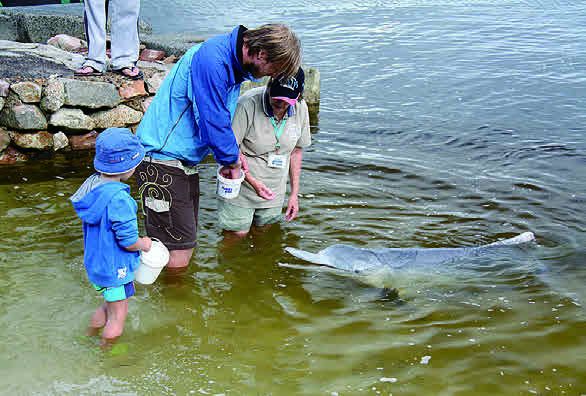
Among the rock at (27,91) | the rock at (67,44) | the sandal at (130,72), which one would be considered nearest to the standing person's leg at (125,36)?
the sandal at (130,72)

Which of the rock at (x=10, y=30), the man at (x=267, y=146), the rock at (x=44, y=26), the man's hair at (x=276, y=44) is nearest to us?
the man's hair at (x=276, y=44)

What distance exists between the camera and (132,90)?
821cm

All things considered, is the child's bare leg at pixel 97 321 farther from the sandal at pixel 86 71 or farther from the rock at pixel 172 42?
the rock at pixel 172 42

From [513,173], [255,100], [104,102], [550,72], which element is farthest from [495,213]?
[550,72]

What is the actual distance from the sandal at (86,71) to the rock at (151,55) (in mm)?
1989

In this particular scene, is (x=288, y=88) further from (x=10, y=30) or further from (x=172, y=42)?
(x=10, y=30)

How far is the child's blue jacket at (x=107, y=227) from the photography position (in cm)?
379

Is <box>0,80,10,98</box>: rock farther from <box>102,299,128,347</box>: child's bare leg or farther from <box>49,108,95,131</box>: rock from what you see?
<box>102,299,128,347</box>: child's bare leg

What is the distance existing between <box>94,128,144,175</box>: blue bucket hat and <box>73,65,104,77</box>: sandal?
4417 mm

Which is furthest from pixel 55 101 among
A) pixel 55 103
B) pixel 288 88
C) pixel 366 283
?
pixel 366 283

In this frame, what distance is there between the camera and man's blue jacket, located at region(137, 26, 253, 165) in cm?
414

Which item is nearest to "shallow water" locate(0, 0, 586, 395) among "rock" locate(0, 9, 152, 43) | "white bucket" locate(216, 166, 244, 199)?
"white bucket" locate(216, 166, 244, 199)

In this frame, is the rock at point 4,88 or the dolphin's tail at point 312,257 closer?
the dolphin's tail at point 312,257

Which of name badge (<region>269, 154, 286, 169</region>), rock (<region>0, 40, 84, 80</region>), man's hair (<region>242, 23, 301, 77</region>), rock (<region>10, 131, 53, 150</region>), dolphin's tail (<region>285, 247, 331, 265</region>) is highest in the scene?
man's hair (<region>242, 23, 301, 77</region>)
